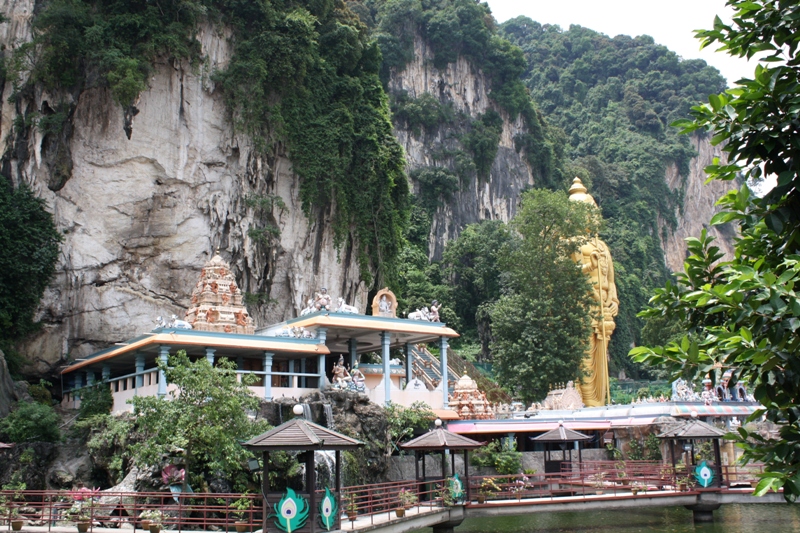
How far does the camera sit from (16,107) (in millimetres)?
29469

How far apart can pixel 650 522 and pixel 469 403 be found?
8.51 meters

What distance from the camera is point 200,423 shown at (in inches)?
649

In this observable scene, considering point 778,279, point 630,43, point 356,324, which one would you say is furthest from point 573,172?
point 778,279

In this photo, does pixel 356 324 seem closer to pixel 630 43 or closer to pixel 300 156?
pixel 300 156

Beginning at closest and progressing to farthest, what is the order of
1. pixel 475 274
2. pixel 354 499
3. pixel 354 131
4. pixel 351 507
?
pixel 351 507, pixel 354 499, pixel 354 131, pixel 475 274

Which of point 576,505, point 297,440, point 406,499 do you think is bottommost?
point 576,505

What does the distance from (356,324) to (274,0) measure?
53.0 ft

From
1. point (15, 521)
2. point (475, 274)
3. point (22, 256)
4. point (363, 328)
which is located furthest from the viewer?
point (475, 274)

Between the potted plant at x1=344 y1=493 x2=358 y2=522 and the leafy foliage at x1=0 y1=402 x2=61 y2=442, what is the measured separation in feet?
31.1

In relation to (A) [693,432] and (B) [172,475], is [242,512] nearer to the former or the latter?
(B) [172,475]

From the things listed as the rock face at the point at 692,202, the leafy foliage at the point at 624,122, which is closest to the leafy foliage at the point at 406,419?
the leafy foliage at the point at 624,122

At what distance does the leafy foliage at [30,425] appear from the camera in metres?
20.4

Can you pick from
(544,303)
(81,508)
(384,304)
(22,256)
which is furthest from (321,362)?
(544,303)

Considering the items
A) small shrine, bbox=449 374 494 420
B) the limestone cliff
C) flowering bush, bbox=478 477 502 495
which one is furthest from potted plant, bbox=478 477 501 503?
the limestone cliff
